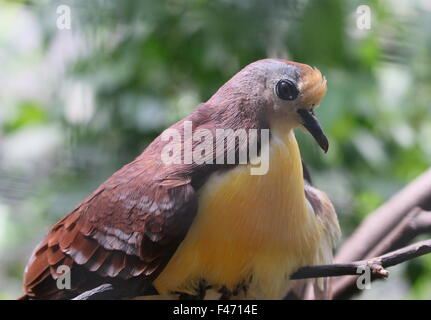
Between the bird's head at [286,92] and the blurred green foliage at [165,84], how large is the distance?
0.17 m

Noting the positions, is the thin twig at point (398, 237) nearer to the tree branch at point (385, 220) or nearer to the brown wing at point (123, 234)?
the tree branch at point (385, 220)

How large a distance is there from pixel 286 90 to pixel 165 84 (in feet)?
1.27

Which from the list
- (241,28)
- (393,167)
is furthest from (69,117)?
(393,167)

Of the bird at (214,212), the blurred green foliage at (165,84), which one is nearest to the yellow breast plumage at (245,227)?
the bird at (214,212)

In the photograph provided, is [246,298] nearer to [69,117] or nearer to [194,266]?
[194,266]

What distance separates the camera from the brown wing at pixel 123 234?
663 millimetres

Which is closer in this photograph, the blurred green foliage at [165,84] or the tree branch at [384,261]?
the tree branch at [384,261]

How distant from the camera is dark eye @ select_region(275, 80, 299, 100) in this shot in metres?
0.64

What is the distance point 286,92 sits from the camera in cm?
64

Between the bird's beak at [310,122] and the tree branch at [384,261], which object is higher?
the bird's beak at [310,122]

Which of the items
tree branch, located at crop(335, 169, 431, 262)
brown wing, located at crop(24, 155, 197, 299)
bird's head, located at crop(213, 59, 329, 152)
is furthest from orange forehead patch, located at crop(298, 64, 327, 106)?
tree branch, located at crop(335, 169, 431, 262)

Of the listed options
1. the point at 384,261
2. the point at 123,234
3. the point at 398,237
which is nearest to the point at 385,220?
the point at 398,237

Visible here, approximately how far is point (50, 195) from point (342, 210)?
0.44 metres
